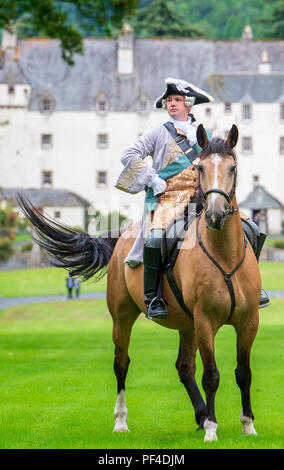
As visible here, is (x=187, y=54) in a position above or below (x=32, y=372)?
above

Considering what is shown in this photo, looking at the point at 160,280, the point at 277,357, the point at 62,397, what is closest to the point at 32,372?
the point at 62,397

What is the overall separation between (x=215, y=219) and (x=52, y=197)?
78.5 m

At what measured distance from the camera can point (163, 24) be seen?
10319 centimetres

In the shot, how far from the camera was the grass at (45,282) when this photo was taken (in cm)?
4891

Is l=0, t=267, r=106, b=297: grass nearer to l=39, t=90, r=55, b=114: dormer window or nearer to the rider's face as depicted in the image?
l=39, t=90, r=55, b=114: dormer window

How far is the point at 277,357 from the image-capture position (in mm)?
16500

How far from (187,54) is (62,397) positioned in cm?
8342

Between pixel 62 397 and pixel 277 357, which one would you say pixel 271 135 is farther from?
pixel 62 397

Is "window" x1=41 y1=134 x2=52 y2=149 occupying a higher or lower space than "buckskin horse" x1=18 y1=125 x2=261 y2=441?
higher

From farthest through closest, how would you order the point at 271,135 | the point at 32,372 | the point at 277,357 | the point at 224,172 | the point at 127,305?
the point at 271,135 → the point at 277,357 → the point at 32,372 → the point at 127,305 → the point at 224,172

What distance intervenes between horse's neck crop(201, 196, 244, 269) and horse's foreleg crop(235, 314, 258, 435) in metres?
0.66

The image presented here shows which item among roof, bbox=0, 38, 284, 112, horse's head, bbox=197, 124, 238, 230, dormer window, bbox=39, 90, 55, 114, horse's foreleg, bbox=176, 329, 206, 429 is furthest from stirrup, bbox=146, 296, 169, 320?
dormer window, bbox=39, 90, 55, 114

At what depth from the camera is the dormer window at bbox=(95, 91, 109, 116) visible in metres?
88.6
